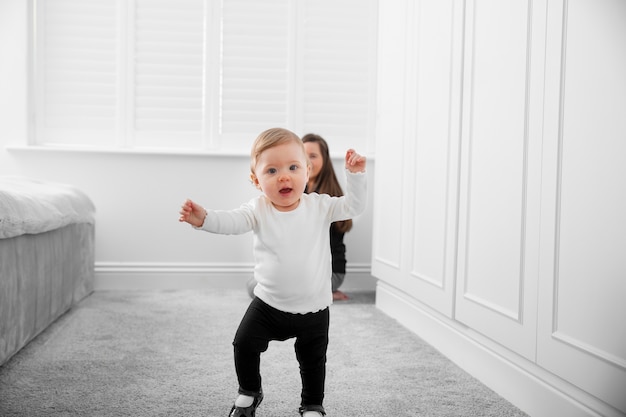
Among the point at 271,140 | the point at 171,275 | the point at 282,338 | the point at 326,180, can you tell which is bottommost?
the point at 171,275

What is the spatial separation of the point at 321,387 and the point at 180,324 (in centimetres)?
105

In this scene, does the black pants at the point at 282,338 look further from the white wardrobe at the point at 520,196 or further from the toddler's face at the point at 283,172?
the white wardrobe at the point at 520,196

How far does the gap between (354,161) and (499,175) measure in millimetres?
513

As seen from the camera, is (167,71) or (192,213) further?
(167,71)

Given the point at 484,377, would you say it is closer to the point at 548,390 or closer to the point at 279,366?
the point at 548,390

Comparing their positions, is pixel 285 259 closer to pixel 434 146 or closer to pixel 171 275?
pixel 434 146

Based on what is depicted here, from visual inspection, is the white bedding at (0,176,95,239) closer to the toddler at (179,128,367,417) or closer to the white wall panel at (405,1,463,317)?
the toddler at (179,128,367,417)

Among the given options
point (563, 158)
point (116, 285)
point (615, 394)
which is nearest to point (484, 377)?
point (615, 394)

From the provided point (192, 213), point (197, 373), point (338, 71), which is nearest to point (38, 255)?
point (197, 373)

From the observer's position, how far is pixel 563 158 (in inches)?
48.5

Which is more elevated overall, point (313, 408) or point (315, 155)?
point (315, 155)

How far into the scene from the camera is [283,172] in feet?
3.91

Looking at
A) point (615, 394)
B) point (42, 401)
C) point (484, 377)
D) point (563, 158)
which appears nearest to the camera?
point (615, 394)

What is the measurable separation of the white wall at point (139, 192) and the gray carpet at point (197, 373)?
666 millimetres
